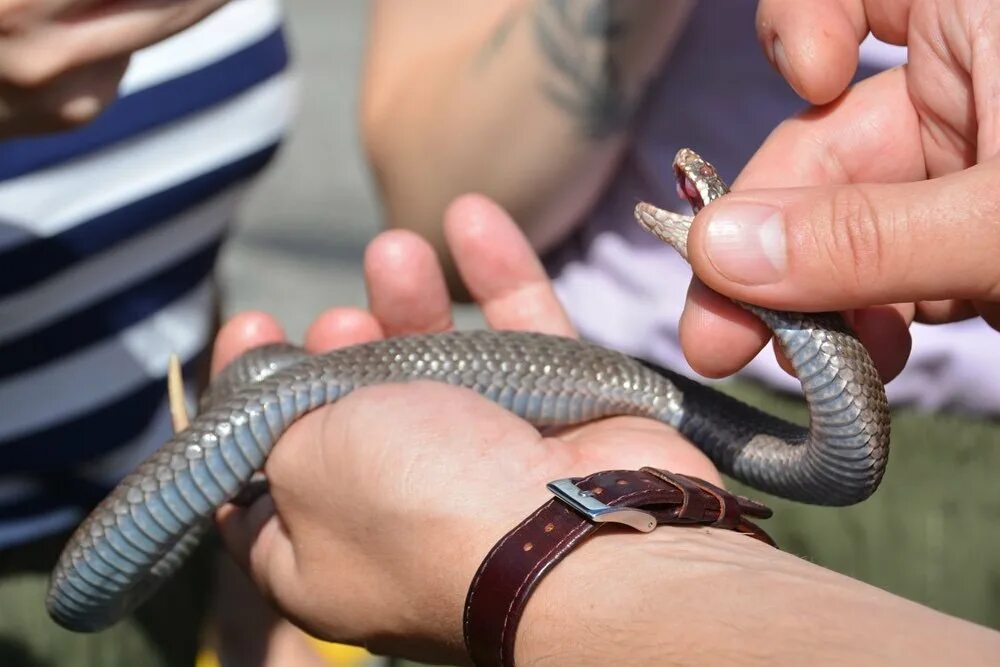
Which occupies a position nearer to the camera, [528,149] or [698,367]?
[698,367]

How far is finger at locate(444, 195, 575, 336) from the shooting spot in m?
3.22

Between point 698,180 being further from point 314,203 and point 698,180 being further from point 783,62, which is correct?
point 314,203

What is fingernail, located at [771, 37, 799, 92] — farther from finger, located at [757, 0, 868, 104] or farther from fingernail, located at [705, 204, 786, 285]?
fingernail, located at [705, 204, 786, 285]

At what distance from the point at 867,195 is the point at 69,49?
4.28 ft

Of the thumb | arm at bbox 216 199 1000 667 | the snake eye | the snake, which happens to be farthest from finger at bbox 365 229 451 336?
the thumb

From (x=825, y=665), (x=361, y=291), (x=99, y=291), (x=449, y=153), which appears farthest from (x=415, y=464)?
(x=361, y=291)

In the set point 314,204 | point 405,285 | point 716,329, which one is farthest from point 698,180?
point 314,204

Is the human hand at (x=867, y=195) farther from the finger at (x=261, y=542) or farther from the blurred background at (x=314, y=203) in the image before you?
the blurred background at (x=314, y=203)

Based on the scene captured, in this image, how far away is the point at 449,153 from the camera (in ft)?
12.5

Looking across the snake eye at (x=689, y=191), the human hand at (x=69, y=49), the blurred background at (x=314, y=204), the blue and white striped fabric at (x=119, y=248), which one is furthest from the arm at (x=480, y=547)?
the blurred background at (x=314, y=204)

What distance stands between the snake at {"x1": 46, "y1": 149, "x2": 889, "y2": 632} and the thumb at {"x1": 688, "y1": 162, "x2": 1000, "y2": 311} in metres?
0.24

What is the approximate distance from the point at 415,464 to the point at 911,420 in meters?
2.73

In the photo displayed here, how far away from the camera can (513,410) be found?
113 inches

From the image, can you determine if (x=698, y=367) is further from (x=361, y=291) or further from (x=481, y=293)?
(x=361, y=291)
